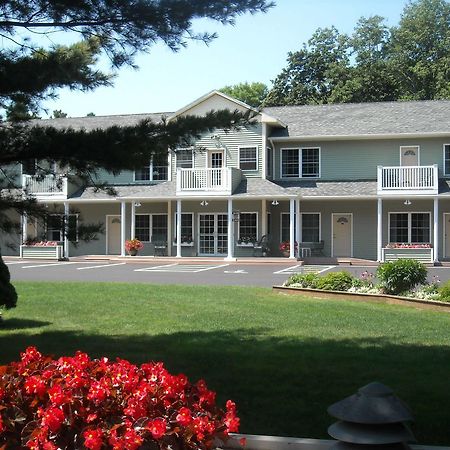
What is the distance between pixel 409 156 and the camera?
29.4m

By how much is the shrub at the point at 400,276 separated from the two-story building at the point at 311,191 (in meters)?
13.2

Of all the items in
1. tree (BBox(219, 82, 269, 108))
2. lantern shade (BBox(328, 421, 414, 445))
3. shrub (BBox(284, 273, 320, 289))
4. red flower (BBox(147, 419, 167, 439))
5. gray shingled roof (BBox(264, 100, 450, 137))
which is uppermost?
tree (BBox(219, 82, 269, 108))

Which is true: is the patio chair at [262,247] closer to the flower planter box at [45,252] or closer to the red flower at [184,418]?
the flower planter box at [45,252]

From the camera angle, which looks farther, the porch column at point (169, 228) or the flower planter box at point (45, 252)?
the porch column at point (169, 228)

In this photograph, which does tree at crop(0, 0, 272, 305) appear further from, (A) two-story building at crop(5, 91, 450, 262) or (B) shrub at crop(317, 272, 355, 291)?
(A) two-story building at crop(5, 91, 450, 262)

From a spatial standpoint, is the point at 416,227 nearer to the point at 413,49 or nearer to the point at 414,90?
the point at 414,90

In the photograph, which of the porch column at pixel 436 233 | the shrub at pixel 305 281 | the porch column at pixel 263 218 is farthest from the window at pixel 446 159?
the shrub at pixel 305 281

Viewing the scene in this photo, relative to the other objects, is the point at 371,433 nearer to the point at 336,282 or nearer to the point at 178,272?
the point at 336,282

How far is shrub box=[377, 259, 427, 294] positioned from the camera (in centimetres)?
1450

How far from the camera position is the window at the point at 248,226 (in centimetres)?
3022

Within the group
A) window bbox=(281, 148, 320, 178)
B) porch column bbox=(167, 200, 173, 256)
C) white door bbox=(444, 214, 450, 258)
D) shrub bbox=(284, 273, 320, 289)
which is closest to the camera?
shrub bbox=(284, 273, 320, 289)

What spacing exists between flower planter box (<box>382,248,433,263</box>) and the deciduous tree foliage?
21259mm

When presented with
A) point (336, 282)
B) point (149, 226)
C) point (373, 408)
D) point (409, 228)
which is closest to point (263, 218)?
point (149, 226)

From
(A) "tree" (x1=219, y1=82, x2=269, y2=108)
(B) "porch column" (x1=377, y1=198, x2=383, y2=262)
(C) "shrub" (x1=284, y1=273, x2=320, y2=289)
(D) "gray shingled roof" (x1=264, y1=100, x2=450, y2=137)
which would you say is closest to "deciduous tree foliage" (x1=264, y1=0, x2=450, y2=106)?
(A) "tree" (x1=219, y1=82, x2=269, y2=108)
